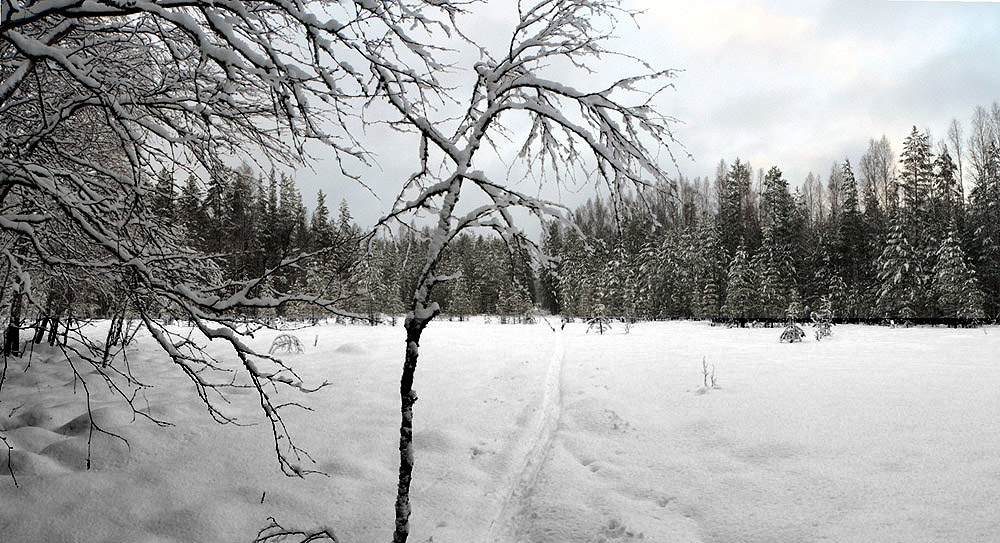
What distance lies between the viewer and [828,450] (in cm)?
522

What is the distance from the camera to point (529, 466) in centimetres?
526

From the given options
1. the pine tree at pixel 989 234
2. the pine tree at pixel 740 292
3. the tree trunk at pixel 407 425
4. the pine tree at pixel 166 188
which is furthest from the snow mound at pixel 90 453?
the pine tree at pixel 989 234

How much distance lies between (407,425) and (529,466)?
2950mm

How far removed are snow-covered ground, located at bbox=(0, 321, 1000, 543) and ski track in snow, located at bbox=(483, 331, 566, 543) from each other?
0.02 m

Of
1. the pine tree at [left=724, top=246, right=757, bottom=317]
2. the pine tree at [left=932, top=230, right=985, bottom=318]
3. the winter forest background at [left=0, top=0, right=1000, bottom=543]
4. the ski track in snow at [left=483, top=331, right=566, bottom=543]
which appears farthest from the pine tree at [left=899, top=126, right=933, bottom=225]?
the ski track in snow at [left=483, top=331, right=566, bottom=543]

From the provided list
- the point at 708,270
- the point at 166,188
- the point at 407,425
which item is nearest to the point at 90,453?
the point at 166,188

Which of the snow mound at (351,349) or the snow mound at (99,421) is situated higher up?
the snow mound at (351,349)

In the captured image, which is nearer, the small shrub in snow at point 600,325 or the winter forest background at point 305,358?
the winter forest background at point 305,358

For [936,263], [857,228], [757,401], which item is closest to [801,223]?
[857,228]

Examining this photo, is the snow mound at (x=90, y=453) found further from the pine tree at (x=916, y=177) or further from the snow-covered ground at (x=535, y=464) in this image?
the pine tree at (x=916, y=177)

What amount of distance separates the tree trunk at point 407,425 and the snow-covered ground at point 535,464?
3.61 ft

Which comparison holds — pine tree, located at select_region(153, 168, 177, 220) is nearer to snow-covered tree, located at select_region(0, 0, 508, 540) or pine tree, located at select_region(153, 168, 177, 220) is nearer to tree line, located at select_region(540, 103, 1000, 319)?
snow-covered tree, located at select_region(0, 0, 508, 540)

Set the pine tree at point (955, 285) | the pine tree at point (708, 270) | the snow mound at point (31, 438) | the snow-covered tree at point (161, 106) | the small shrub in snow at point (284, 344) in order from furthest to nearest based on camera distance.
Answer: the pine tree at point (708, 270) < the pine tree at point (955, 285) < the small shrub in snow at point (284, 344) < the snow mound at point (31, 438) < the snow-covered tree at point (161, 106)

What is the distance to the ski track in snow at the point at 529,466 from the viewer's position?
395cm
